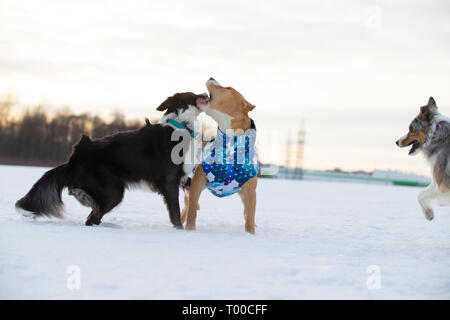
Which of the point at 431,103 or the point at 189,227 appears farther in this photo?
the point at 431,103

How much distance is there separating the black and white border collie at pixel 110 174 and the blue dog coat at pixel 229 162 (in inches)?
13.6

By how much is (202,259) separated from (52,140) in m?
42.1

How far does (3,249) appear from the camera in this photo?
3562 millimetres

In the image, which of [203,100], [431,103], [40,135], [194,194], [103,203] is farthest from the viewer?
[40,135]

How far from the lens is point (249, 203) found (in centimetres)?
545

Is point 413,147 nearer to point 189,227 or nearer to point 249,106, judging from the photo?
point 249,106

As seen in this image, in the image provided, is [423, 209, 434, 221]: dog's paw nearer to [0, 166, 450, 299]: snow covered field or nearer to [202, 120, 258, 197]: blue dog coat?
[0, 166, 450, 299]: snow covered field

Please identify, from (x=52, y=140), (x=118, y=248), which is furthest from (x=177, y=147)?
(x=52, y=140)

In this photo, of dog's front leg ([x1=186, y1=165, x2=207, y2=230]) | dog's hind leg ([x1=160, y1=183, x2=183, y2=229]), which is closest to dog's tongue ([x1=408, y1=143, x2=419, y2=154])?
dog's front leg ([x1=186, y1=165, x2=207, y2=230])

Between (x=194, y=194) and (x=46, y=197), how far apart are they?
174cm

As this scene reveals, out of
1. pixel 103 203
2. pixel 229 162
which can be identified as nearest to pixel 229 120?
pixel 229 162

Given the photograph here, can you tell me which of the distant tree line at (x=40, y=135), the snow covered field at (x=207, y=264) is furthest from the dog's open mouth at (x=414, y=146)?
the distant tree line at (x=40, y=135)

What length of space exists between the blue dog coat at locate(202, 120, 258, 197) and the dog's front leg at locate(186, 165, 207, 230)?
7 cm

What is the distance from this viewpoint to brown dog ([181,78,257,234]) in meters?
5.46
